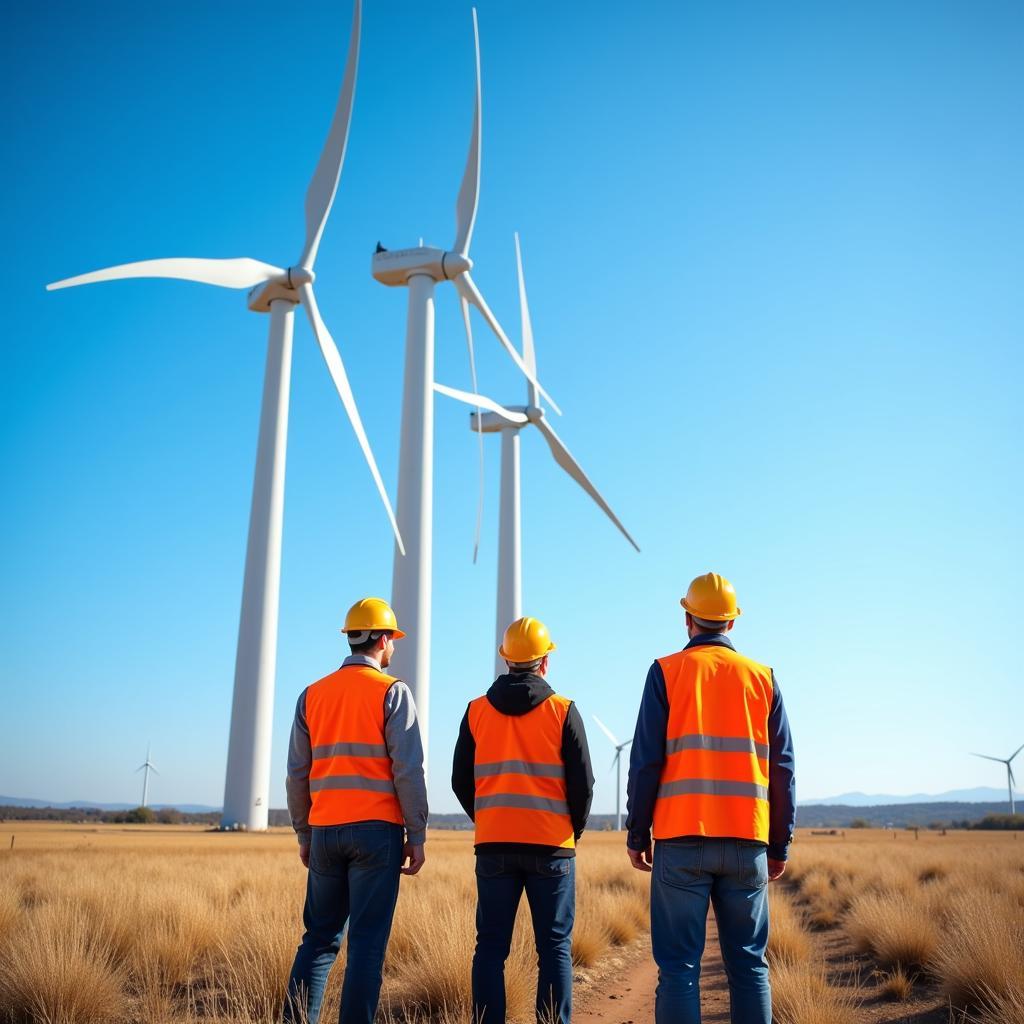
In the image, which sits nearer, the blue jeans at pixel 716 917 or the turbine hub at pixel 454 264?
the blue jeans at pixel 716 917

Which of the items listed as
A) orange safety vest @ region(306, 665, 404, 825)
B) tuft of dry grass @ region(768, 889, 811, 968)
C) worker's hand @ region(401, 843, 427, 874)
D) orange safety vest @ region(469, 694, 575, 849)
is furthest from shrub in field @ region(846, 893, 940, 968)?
orange safety vest @ region(306, 665, 404, 825)

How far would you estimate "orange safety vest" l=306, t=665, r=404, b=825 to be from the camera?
248 inches

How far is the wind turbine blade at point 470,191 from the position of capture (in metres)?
39.0

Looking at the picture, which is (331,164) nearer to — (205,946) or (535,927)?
(205,946)

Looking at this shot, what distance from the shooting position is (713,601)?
6.00 metres

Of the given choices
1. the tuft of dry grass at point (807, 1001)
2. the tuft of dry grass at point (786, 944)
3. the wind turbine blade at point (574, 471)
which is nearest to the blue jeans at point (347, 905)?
the tuft of dry grass at point (807, 1001)

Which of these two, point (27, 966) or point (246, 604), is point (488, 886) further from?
point (246, 604)

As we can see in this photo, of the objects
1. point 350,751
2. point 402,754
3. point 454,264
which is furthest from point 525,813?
point 454,264

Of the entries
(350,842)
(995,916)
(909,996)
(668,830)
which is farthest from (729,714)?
(995,916)

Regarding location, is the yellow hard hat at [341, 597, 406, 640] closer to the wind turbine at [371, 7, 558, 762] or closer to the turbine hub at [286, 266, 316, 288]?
the wind turbine at [371, 7, 558, 762]

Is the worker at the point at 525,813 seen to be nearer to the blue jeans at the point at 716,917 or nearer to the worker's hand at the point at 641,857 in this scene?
the worker's hand at the point at 641,857

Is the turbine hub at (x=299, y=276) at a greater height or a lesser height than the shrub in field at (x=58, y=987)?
greater

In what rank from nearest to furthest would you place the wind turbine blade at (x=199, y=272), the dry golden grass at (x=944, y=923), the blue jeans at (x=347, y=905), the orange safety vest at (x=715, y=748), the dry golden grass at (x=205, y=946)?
the orange safety vest at (x=715, y=748), the blue jeans at (x=347, y=905), the dry golden grass at (x=205, y=946), the dry golden grass at (x=944, y=923), the wind turbine blade at (x=199, y=272)

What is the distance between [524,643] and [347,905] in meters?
2.17
